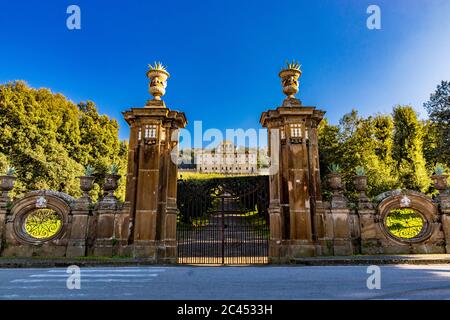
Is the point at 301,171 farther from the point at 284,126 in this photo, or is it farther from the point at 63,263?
the point at 63,263

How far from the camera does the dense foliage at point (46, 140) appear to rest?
21.9 meters

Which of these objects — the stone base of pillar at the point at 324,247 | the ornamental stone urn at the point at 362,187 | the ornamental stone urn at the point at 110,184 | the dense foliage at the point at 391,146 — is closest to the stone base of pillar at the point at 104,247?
the ornamental stone urn at the point at 110,184

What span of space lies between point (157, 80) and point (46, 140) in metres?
17.3

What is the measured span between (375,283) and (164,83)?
928 cm

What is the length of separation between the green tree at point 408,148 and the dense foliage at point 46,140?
23130 mm

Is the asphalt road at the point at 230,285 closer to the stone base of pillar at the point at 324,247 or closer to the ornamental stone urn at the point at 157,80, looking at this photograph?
the stone base of pillar at the point at 324,247

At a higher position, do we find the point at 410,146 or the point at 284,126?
the point at 410,146

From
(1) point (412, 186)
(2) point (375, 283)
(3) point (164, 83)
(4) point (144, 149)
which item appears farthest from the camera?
(1) point (412, 186)

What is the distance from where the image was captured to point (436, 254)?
32.1 feet

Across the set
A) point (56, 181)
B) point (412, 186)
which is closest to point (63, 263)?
point (56, 181)

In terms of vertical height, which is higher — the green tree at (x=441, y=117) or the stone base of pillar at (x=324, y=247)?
the green tree at (x=441, y=117)
